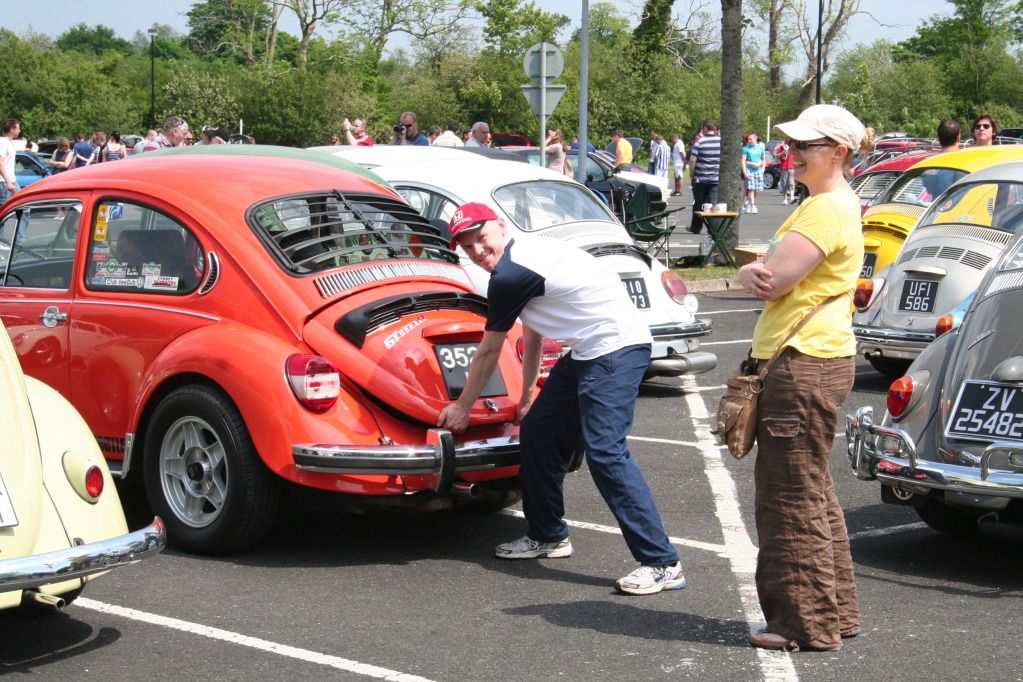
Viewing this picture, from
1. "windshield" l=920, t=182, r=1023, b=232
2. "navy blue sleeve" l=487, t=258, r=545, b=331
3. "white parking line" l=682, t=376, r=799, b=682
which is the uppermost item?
"windshield" l=920, t=182, r=1023, b=232

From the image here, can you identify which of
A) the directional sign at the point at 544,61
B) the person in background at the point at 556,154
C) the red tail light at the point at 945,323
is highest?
the directional sign at the point at 544,61

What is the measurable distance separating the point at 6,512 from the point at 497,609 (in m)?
1.97

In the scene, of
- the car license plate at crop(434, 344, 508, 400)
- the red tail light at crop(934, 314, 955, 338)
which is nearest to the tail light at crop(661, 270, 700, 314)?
the red tail light at crop(934, 314, 955, 338)

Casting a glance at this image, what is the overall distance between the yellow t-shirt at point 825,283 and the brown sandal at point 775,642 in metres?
1.03

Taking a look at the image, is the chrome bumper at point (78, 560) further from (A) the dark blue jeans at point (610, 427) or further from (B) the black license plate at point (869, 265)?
(B) the black license plate at point (869, 265)

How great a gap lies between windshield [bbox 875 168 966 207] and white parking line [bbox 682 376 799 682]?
370 centimetres

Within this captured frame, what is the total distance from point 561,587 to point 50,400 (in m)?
2.25

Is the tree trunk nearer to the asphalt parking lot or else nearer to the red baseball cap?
the asphalt parking lot

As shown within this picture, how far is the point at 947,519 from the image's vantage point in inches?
258

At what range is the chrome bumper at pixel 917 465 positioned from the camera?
5566 millimetres

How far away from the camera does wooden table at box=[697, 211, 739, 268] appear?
18.5 meters

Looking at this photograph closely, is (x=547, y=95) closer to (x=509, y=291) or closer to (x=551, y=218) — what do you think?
(x=551, y=218)

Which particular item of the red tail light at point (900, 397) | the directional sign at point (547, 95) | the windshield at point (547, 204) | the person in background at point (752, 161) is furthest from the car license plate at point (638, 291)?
the person in background at point (752, 161)

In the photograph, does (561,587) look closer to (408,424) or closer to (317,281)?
(408,424)
